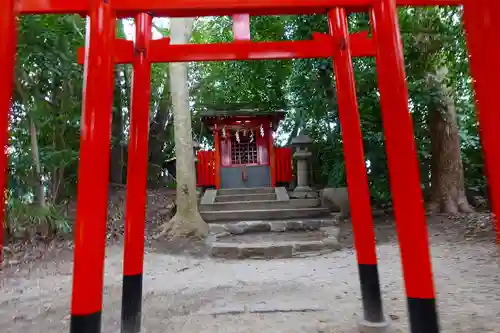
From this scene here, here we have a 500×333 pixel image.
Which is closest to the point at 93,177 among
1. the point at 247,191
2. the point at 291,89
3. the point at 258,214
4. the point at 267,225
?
the point at 267,225

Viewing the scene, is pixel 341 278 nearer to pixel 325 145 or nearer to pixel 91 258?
pixel 91 258

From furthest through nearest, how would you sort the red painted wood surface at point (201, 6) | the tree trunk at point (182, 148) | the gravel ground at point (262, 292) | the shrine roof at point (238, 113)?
1. the shrine roof at point (238, 113)
2. the tree trunk at point (182, 148)
3. the gravel ground at point (262, 292)
4. the red painted wood surface at point (201, 6)

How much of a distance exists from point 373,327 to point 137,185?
2364 mm

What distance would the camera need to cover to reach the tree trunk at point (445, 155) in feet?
27.0

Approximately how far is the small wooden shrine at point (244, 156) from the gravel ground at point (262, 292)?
19.9ft

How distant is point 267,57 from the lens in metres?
3.24

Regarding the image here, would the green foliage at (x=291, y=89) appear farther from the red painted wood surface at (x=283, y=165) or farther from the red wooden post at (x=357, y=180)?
the red wooden post at (x=357, y=180)

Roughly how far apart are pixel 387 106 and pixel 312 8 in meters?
1.12

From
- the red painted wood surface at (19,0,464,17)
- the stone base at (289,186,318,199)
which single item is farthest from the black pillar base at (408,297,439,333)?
the stone base at (289,186,318,199)

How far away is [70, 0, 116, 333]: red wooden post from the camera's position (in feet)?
6.31

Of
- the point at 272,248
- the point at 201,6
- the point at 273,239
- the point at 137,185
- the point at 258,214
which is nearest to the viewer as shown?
the point at 201,6

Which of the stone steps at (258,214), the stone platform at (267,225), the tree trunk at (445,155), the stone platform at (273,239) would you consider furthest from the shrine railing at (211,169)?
the tree trunk at (445,155)

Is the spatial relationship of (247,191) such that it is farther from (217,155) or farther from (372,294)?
(372,294)

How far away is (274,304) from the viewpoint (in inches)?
148
